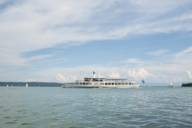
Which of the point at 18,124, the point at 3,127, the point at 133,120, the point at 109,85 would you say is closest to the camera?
the point at 3,127

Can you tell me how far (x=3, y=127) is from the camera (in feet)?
85.7

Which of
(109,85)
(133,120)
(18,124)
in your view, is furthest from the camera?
(109,85)

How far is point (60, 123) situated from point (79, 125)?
210 centimetres

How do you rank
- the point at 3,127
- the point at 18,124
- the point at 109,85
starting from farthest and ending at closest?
the point at 109,85 → the point at 18,124 → the point at 3,127

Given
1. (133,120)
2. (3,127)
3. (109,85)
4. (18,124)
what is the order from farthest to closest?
(109,85) < (133,120) < (18,124) < (3,127)

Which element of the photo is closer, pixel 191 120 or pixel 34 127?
pixel 34 127

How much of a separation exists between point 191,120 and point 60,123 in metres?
12.9

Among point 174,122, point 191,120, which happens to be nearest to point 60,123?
point 174,122

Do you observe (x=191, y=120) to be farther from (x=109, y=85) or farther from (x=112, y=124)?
(x=109, y=85)

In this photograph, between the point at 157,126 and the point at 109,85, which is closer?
the point at 157,126

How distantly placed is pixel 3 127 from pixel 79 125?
6.72 metres

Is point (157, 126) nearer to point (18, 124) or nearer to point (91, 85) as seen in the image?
point (18, 124)

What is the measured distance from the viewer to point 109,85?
200 meters

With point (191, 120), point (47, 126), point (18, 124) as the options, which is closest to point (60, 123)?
point (47, 126)
